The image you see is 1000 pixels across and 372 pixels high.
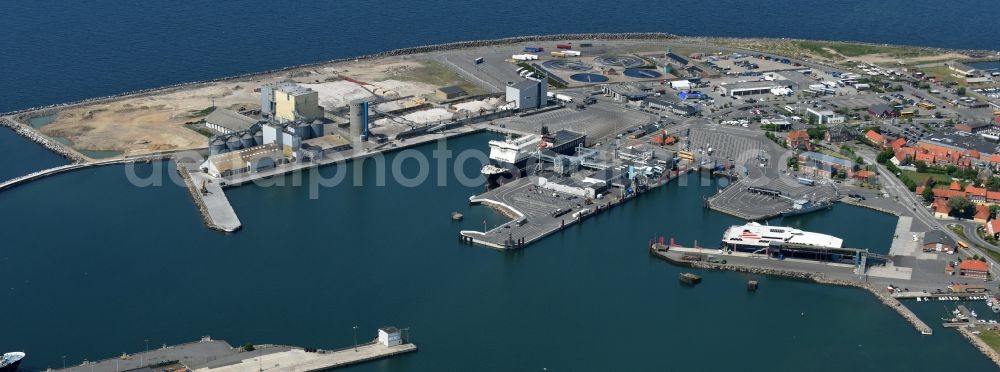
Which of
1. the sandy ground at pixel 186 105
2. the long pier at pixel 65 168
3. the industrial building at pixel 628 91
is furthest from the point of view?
the industrial building at pixel 628 91

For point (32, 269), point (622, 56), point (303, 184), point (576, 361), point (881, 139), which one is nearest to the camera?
point (576, 361)

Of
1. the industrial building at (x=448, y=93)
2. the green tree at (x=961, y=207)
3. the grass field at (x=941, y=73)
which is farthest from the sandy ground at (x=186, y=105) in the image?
the grass field at (x=941, y=73)

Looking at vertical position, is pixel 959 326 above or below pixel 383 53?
below

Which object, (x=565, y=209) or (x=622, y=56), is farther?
(x=622, y=56)

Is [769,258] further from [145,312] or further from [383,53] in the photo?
[383,53]

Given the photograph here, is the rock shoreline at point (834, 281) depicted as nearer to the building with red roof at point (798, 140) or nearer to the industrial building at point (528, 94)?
the building with red roof at point (798, 140)

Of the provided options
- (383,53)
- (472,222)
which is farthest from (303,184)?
(383,53)

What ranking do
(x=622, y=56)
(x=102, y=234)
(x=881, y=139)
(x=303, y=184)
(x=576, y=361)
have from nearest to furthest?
1. (x=576, y=361)
2. (x=102, y=234)
3. (x=303, y=184)
4. (x=881, y=139)
5. (x=622, y=56)
